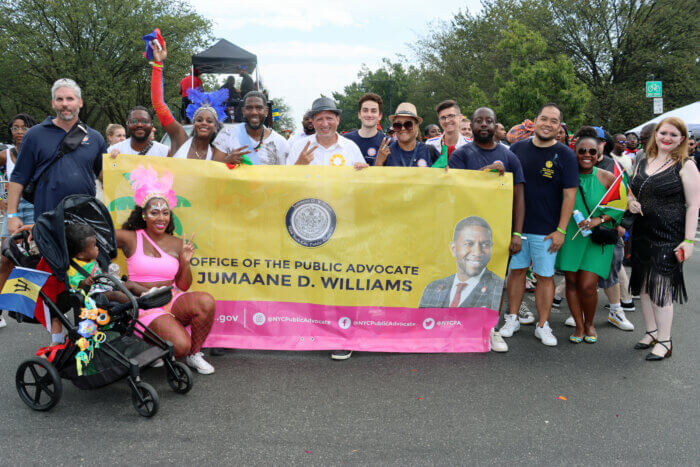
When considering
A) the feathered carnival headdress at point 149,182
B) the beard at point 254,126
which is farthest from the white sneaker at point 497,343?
the feathered carnival headdress at point 149,182

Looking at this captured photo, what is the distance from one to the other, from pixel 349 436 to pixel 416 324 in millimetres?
1578

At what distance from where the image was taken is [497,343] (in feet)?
15.7

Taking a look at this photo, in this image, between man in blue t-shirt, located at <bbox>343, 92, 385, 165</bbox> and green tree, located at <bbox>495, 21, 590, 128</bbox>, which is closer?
man in blue t-shirt, located at <bbox>343, 92, 385, 165</bbox>

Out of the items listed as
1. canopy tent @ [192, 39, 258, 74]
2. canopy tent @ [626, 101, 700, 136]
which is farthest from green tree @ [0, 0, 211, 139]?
canopy tent @ [626, 101, 700, 136]

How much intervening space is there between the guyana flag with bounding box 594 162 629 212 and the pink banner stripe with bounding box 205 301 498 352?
1427 millimetres

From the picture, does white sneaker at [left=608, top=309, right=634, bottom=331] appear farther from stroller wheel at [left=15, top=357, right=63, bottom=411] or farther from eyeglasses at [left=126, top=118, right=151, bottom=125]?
eyeglasses at [left=126, top=118, right=151, bottom=125]

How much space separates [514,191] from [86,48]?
33.2m

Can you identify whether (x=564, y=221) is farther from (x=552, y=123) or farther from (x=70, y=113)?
(x=70, y=113)

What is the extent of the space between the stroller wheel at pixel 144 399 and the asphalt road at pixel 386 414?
0.21ft

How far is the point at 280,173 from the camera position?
4613mm

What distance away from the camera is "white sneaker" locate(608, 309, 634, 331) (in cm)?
544

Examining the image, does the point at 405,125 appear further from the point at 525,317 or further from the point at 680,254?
the point at 680,254

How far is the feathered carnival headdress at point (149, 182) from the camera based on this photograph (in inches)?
182

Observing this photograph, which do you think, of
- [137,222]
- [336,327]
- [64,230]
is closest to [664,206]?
[336,327]
